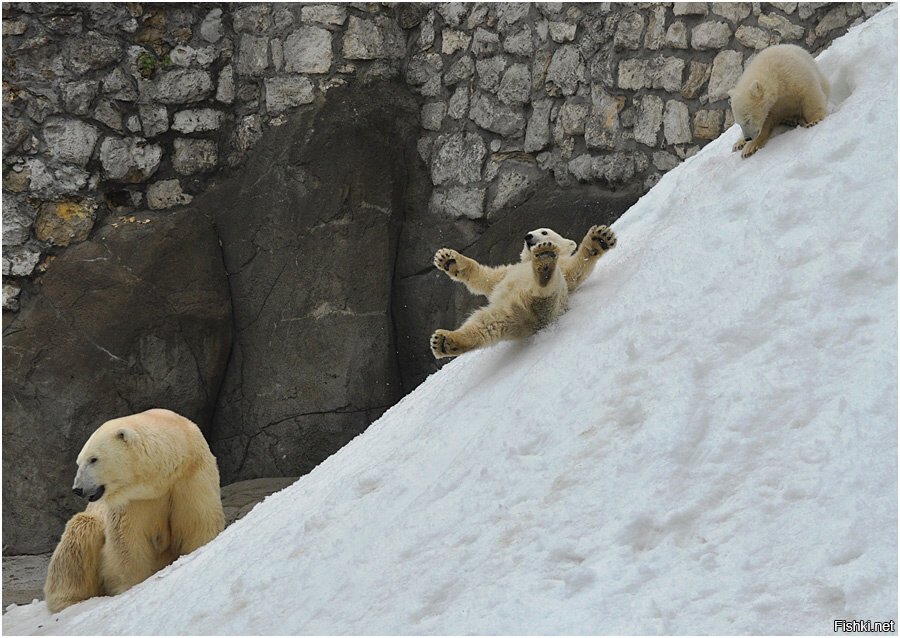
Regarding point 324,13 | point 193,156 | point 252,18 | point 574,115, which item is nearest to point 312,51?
point 324,13

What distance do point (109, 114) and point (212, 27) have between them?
3.42 feet

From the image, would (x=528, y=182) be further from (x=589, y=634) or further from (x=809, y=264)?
(x=589, y=634)

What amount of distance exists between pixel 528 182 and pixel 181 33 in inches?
117

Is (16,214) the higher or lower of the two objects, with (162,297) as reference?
higher

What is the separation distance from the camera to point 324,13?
814 cm

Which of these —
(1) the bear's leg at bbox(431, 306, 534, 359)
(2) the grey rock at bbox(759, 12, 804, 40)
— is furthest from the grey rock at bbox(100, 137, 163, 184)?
(1) the bear's leg at bbox(431, 306, 534, 359)

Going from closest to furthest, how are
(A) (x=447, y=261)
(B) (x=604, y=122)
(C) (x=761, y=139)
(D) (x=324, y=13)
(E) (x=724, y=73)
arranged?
(C) (x=761, y=139) → (A) (x=447, y=261) → (E) (x=724, y=73) → (B) (x=604, y=122) → (D) (x=324, y=13)

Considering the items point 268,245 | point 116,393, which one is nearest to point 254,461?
point 116,393

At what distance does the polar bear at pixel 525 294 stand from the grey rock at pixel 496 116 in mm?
3985

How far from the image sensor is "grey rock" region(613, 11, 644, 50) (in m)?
6.86

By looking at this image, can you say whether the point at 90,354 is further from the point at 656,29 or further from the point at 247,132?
the point at 656,29

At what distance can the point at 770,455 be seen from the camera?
2637 mm

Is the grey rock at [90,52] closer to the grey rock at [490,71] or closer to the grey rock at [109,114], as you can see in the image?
the grey rock at [109,114]

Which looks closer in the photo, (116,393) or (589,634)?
(589,634)
